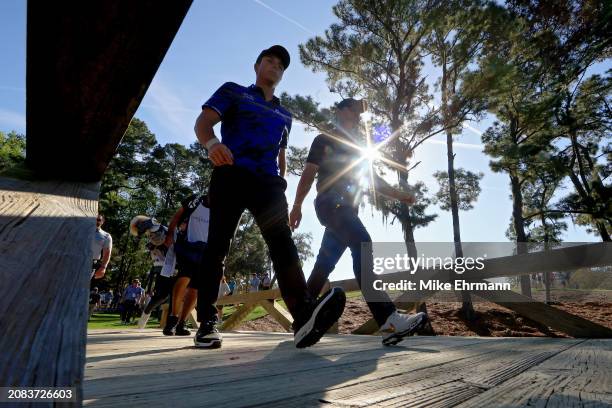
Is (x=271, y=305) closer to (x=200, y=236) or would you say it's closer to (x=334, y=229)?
(x=200, y=236)

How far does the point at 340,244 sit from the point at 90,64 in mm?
2505

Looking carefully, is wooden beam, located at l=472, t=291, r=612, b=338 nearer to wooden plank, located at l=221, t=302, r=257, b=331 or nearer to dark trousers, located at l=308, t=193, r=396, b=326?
dark trousers, located at l=308, t=193, r=396, b=326

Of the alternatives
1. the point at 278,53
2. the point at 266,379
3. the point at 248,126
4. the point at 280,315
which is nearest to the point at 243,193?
the point at 248,126

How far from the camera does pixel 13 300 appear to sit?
0.57 m

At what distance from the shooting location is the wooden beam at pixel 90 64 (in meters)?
0.79

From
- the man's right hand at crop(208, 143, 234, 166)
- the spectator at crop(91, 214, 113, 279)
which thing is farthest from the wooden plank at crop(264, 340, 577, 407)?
the spectator at crop(91, 214, 113, 279)

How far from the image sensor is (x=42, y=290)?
63 cm

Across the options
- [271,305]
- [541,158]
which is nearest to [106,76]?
[271,305]

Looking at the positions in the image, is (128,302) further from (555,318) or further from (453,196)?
(555,318)

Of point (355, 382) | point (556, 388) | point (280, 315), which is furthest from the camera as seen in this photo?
point (280, 315)

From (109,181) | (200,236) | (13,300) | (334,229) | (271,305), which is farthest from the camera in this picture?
(109,181)

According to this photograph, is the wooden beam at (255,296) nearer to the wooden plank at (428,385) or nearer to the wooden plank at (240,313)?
the wooden plank at (240,313)

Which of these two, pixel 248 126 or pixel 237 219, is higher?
pixel 248 126

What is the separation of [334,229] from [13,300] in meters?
2.59
